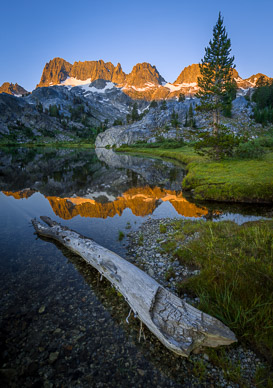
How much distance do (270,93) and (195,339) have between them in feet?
535

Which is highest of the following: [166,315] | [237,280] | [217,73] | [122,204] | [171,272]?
[217,73]

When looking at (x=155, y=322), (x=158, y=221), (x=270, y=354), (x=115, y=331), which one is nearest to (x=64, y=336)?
(x=115, y=331)

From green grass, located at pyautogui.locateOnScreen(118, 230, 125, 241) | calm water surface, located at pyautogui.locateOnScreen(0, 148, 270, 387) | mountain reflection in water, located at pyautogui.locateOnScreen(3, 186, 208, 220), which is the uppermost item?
mountain reflection in water, located at pyautogui.locateOnScreen(3, 186, 208, 220)

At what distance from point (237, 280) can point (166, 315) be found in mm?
2700

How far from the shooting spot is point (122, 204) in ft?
63.0

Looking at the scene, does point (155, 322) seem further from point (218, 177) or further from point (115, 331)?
point (218, 177)

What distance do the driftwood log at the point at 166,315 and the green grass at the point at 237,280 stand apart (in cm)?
80

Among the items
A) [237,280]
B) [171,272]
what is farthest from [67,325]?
[237,280]

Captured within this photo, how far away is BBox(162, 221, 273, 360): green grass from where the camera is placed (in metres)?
4.89

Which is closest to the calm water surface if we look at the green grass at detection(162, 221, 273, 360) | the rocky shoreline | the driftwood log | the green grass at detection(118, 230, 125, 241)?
the green grass at detection(118, 230, 125, 241)

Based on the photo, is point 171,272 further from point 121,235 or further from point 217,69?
point 217,69

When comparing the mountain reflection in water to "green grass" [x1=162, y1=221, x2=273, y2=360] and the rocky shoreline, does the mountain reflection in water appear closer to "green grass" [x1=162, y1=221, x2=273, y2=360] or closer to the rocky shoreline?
the rocky shoreline

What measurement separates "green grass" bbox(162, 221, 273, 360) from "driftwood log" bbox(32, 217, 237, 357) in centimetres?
80

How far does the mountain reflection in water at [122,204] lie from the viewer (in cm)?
1648
